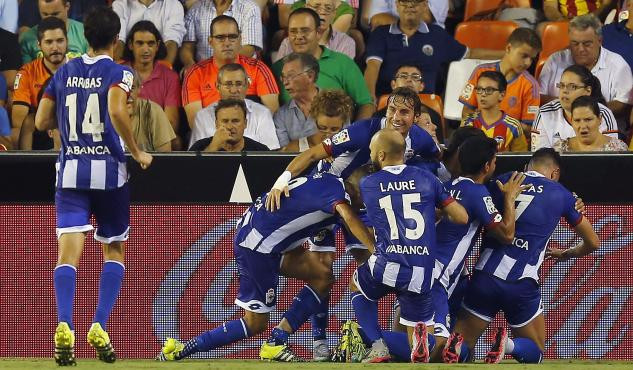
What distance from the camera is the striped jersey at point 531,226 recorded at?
31.8ft

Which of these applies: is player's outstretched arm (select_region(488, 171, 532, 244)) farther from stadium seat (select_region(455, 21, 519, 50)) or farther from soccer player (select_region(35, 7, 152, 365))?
stadium seat (select_region(455, 21, 519, 50))

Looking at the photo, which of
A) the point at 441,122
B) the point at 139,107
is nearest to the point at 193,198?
the point at 139,107

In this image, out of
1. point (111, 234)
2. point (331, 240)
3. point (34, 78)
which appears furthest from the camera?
point (34, 78)

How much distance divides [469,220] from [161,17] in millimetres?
5094

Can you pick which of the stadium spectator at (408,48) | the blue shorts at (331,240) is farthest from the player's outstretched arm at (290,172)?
the stadium spectator at (408,48)

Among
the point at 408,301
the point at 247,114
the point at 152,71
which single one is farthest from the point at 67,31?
the point at 408,301

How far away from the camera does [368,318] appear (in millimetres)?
9484

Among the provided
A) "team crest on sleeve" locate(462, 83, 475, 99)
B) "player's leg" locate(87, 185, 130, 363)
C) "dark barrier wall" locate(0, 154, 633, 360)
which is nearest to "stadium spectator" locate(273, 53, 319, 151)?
"team crest on sleeve" locate(462, 83, 475, 99)

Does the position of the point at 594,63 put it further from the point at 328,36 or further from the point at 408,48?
the point at 328,36

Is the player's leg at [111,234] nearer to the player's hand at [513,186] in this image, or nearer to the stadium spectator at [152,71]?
the player's hand at [513,186]

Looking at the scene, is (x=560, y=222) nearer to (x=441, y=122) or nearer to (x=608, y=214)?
(x=608, y=214)

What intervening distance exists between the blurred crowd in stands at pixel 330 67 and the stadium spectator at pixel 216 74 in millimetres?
12

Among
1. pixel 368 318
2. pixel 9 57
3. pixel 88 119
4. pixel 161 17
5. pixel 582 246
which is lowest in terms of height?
pixel 368 318

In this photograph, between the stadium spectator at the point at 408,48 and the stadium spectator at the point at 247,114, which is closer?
the stadium spectator at the point at 247,114
